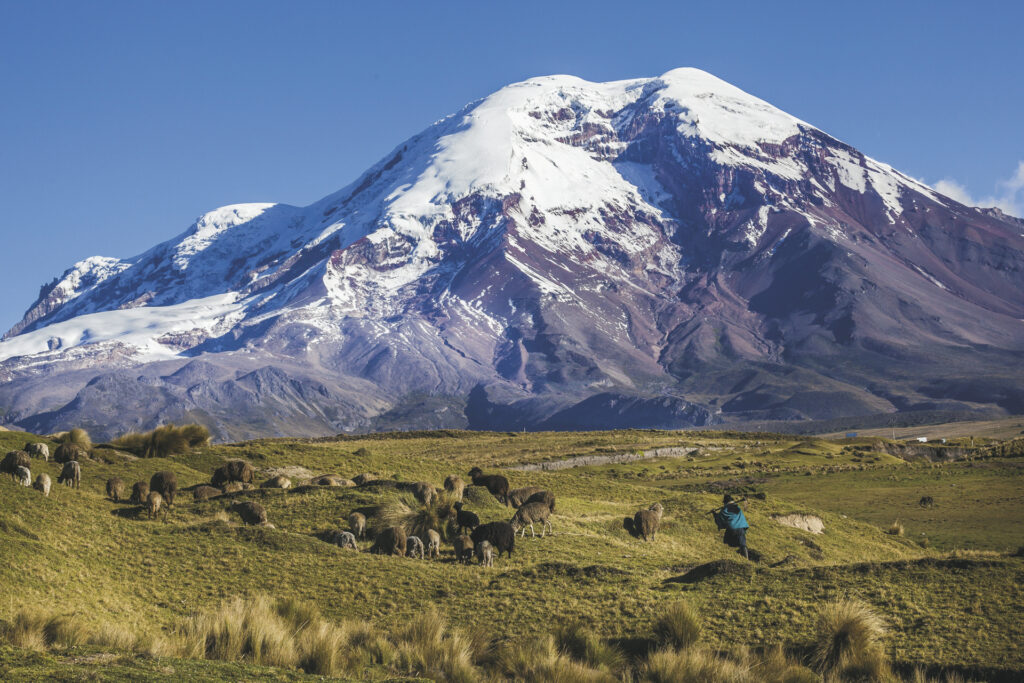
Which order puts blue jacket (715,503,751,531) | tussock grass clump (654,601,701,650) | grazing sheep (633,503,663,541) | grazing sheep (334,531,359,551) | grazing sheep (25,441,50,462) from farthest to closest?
grazing sheep (25,441,50,462)
grazing sheep (633,503,663,541)
blue jacket (715,503,751,531)
grazing sheep (334,531,359,551)
tussock grass clump (654,601,701,650)

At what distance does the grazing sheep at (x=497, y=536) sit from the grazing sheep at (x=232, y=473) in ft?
44.0

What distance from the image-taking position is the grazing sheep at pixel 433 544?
2803 cm

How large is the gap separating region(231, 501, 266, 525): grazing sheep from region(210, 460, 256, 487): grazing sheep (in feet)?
19.7

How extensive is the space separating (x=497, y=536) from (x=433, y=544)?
82.2 inches

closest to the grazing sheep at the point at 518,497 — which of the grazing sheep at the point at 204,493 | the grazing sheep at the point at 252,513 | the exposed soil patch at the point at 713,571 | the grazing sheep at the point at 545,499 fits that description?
the grazing sheep at the point at 545,499

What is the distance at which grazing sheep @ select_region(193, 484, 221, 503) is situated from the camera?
3338cm

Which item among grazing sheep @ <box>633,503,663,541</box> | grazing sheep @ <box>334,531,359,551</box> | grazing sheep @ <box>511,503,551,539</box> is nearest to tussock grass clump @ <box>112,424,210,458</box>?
grazing sheep @ <box>334,531,359,551</box>

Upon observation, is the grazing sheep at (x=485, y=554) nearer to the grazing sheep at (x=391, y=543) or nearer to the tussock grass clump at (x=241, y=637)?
the grazing sheep at (x=391, y=543)

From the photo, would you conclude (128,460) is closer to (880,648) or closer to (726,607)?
(726,607)

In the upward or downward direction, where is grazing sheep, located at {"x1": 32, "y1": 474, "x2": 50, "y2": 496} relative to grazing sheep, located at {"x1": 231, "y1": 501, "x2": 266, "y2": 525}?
upward

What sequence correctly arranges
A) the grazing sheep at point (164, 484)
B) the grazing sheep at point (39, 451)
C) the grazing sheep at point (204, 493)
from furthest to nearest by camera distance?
the grazing sheep at point (39, 451) → the grazing sheep at point (204, 493) → the grazing sheep at point (164, 484)

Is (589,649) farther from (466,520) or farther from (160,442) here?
(160,442)

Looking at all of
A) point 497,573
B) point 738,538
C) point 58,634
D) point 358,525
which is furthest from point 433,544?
point 58,634

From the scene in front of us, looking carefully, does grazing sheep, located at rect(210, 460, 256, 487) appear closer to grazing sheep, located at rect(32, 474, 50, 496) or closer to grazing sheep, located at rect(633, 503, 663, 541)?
grazing sheep, located at rect(32, 474, 50, 496)
